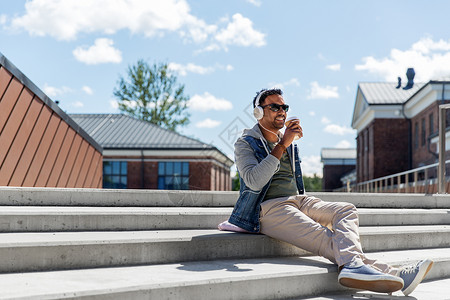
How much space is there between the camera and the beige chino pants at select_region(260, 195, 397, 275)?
11.6 ft

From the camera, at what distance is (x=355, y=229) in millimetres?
3734

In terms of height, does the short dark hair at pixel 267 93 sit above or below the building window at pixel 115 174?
above

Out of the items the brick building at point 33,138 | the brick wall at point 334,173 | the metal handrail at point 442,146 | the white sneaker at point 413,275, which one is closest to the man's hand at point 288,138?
the white sneaker at point 413,275

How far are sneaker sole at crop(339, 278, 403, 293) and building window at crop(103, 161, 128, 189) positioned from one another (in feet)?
100

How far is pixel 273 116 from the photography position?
4270 millimetres

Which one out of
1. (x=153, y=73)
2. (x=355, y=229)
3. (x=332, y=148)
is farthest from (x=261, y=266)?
(x=332, y=148)

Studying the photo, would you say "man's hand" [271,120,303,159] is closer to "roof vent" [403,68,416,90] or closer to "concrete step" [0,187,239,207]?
"concrete step" [0,187,239,207]

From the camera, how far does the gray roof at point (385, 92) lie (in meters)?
34.6

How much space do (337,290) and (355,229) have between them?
1.55ft

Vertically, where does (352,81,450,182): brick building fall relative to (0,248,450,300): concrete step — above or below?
above

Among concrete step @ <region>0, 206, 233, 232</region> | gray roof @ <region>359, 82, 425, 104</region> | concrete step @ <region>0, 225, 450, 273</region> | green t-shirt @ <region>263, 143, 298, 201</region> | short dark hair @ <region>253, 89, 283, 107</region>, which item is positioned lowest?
concrete step @ <region>0, 225, 450, 273</region>

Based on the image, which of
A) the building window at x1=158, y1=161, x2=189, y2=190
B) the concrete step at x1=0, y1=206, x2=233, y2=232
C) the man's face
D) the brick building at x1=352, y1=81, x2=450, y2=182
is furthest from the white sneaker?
the building window at x1=158, y1=161, x2=189, y2=190

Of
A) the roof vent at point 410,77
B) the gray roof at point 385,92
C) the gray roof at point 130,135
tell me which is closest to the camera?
the gray roof at point 130,135

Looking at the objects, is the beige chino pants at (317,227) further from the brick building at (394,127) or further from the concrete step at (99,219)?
the brick building at (394,127)
